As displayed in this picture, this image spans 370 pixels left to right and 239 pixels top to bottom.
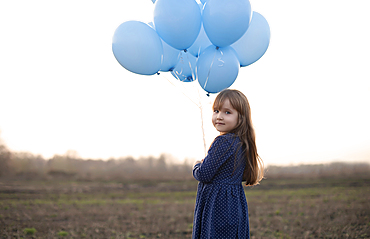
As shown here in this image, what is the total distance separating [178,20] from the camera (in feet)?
5.93

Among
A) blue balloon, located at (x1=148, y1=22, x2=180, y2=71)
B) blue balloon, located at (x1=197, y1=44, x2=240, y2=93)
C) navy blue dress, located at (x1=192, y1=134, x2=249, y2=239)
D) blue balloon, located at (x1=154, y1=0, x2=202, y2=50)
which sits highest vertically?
blue balloon, located at (x1=154, y1=0, x2=202, y2=50)

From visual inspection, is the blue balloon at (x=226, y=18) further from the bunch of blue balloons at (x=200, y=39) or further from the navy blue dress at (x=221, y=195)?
the navy blue dress at (x=221, y=195)

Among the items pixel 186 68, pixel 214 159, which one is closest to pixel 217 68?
pixel 186 68

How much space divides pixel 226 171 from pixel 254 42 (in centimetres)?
120

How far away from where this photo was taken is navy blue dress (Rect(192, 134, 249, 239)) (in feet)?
4.92

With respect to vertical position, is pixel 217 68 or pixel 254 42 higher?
pixel 254 42

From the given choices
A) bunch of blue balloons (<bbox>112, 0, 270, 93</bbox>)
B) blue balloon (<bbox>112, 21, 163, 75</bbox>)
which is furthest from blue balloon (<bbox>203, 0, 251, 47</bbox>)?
Answer: blue balloon (<bbox>112, 21, 163, 75</bbox>)

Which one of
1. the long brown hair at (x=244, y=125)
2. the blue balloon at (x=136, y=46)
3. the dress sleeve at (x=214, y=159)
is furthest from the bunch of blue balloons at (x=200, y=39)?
the dress sleeve at (x=214, y=159)

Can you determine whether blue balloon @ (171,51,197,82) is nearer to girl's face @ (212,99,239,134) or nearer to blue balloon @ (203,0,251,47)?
blue balloon @ (203,0,251,47)

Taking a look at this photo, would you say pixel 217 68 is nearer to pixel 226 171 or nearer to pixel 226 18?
pixel 226 18

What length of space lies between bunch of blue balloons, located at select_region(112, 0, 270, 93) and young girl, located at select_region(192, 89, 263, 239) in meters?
0.46

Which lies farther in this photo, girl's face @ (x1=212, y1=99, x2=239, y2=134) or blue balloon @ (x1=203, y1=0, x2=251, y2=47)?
blue balloon @ (x1=203, y1=0, x2=251, y2=47)

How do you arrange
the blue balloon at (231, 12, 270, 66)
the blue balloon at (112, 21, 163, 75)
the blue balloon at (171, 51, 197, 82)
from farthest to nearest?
the blue balloon at (171, 51, 197, 82) < the blue balloon at (231, 12, 270, 66) < the blue balloon at (112, 21, 163, 75)

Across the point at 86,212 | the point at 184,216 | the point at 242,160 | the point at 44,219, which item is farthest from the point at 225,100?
the point at 86,212
